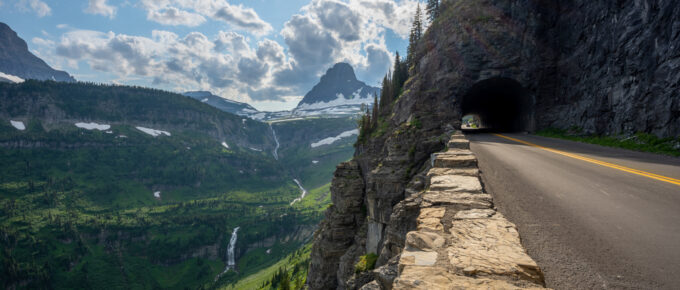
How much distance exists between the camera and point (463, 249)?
423 cm

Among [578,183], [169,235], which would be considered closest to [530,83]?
[578,183]

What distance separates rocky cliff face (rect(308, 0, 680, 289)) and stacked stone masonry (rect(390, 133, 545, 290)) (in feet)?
4.53

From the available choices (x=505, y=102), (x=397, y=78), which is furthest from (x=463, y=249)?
(x=397, y=78)

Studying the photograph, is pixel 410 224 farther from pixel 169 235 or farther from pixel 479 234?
pixel 169 235

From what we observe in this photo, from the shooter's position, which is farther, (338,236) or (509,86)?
(509,86)

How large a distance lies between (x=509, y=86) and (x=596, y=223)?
145 ft

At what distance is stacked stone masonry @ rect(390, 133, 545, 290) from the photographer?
11.4ft

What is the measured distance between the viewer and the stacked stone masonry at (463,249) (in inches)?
137

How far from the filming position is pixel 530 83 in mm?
38375

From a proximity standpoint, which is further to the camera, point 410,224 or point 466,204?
point 410,224

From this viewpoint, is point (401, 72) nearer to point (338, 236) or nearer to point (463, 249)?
point (338, 236)

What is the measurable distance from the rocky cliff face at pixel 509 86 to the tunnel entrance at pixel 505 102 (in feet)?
1.06

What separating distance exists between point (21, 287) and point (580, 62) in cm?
24588

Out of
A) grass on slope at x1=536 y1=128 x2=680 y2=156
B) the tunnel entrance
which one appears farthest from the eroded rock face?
grass on slope at x1=536 y1=128 x2=680 y2=156
